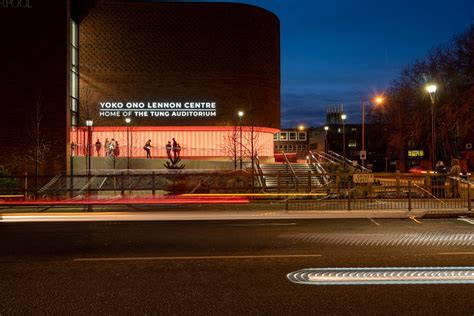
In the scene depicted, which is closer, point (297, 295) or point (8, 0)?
point (297, 295)

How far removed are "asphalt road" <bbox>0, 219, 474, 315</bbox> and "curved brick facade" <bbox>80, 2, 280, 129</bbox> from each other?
30.0 meters

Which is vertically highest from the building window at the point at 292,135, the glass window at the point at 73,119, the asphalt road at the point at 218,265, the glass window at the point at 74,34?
the glass window at the point at 74,34

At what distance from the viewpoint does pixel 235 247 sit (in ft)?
35.1

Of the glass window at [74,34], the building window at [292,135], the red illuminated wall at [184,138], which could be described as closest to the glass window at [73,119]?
the red illuminated wall at [184,138]

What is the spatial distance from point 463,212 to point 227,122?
29.3 meters

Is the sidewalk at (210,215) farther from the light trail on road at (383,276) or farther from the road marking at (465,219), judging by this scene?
the light trail on road at (383,276)

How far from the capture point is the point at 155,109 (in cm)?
4372

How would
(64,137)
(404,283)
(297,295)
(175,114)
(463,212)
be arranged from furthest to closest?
1. (175,114)
2. (64,137)
3. (463,212)
4. (404,283)
5. (297,295)

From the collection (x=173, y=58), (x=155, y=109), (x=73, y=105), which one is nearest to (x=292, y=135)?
(x=173, y=58)

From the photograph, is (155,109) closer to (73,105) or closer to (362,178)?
(73,105)

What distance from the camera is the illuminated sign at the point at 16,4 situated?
3753 centimetres

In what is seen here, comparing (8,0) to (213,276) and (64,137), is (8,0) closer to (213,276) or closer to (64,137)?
(64,137)

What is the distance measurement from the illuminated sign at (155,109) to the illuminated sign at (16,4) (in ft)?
31.5

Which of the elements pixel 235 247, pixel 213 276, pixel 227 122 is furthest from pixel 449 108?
→ pixel 213 276
